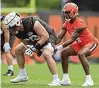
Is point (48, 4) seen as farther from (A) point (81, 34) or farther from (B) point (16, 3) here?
(A) point (81, 34)

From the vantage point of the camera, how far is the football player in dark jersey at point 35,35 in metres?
12.4

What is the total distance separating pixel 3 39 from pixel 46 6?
42.3ft

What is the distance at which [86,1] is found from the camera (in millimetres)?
28922

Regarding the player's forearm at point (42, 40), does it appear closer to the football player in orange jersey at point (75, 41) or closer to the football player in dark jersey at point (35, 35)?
the football player in dark jersey at point (35, 35)

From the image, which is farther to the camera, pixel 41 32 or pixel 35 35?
pixel 35 35

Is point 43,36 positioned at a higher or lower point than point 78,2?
higher

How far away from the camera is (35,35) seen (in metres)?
12.7

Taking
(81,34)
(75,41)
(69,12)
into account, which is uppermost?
(69,12)

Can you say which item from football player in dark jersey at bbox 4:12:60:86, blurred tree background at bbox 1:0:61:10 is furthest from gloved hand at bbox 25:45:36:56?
blurred tree background at bbox 1:0:61:10

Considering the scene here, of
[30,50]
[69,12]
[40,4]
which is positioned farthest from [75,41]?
[40,4]

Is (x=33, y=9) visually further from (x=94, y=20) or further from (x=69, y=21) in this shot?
(x=69, y=21)

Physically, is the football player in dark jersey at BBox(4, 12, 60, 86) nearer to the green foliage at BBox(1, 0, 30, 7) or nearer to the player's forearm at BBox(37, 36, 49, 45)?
the player's forearm at BBox(37, 36, 49, 45)

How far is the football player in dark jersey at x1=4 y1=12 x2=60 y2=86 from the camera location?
12430 millimetres

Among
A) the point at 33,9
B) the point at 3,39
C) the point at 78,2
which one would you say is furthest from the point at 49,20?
the point at 3,39
